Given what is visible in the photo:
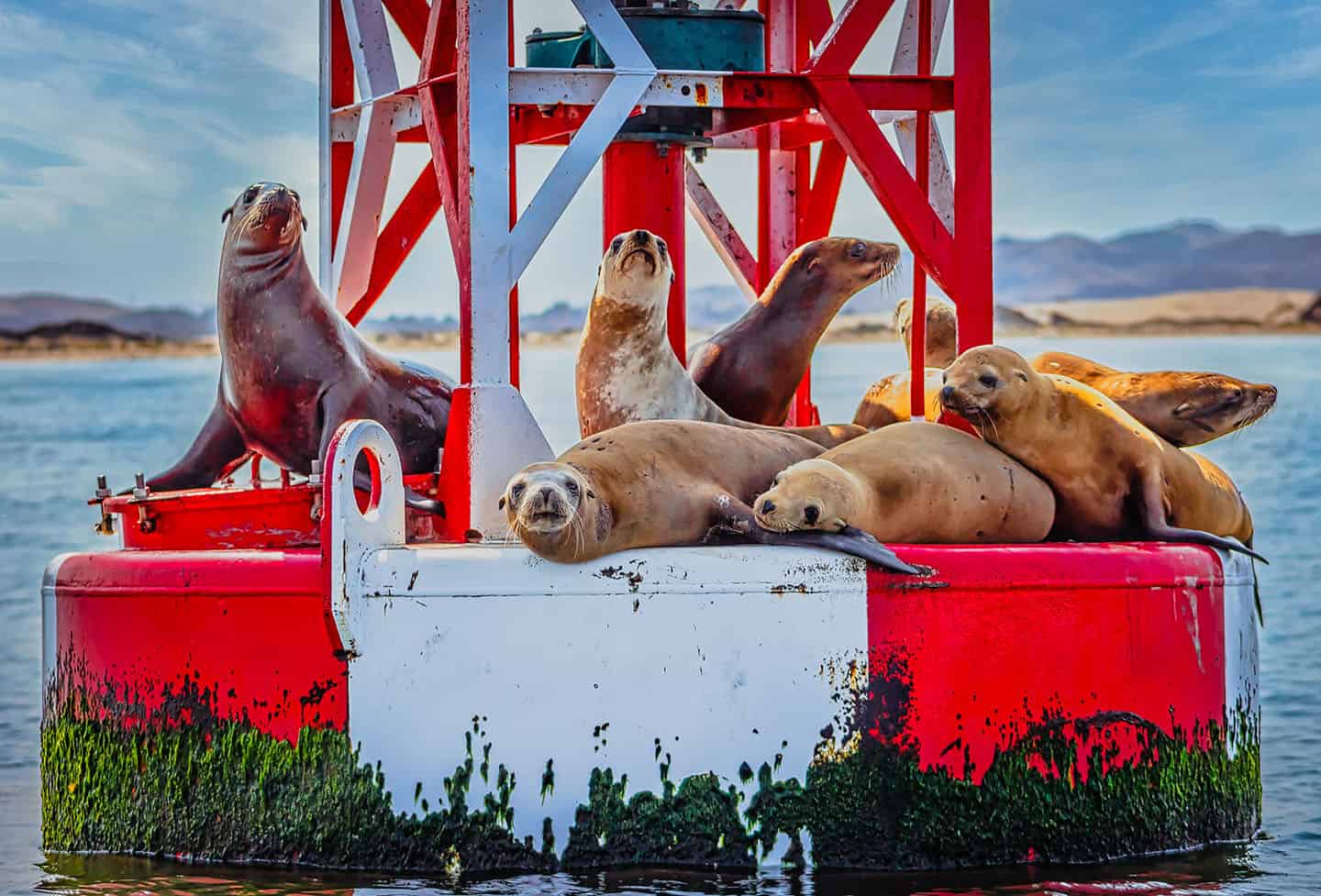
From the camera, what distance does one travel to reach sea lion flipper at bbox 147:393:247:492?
320 inches

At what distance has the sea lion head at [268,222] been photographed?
8.01 m

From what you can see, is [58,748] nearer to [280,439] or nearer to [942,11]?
[280,439]

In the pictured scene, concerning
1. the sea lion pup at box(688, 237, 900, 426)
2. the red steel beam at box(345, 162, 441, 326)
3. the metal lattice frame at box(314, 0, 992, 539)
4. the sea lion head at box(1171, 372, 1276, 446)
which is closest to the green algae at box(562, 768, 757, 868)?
the metal lattice frame at box(314, 0, 992, 539)

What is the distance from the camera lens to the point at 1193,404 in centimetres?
773

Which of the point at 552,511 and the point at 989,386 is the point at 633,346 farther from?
the point at 552,511

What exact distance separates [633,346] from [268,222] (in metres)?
1.38

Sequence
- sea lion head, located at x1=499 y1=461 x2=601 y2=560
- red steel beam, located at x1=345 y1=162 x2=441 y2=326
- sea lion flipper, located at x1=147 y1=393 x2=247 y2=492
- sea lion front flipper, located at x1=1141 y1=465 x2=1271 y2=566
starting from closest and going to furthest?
sea lion head, located at x1=499 y1=461 x2=601 y2=560
sea lion front flipper, located at x1=1141 y1=465 x2=1271 y2=566
sea lion flipper, located at x1=147 y1=393 x2=247 y2=492
red steel beam, located at x1=345 y1=162 x2=441 y2=326

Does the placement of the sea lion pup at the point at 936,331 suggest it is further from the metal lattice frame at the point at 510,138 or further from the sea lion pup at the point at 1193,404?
the sea lion pup at the point at 1193,404

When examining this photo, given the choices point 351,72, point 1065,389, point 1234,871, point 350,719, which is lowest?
point 1234,871

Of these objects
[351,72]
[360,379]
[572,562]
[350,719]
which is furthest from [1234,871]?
[351,72]

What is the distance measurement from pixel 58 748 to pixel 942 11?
4.29m

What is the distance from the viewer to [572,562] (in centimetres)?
622

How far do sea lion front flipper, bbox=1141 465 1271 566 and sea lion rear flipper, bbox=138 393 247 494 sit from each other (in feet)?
10.8

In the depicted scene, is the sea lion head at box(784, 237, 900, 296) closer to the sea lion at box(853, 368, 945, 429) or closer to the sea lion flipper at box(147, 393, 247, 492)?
the sea lion at box(853, 368, 945, 429)
